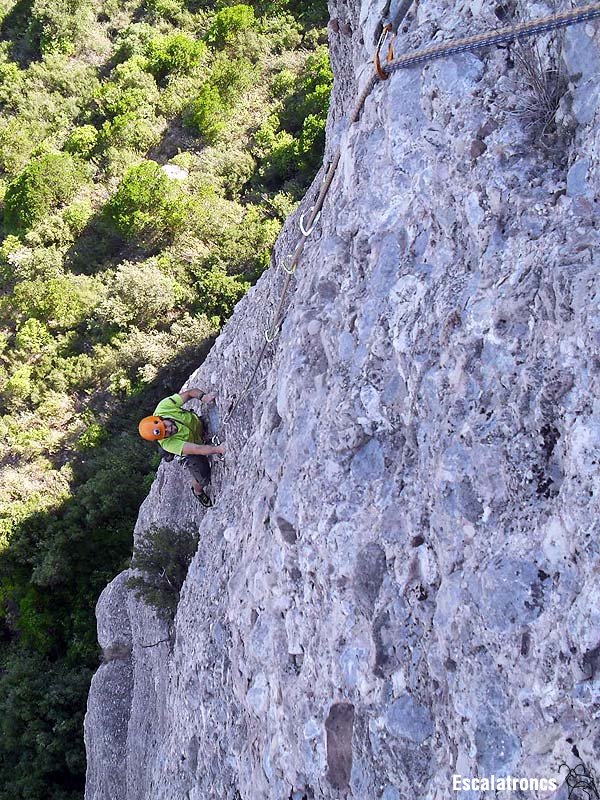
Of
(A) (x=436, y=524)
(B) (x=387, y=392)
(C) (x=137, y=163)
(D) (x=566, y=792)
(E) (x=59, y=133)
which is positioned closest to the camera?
(D) (x=566, y=792)

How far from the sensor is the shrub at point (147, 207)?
14.4 metres

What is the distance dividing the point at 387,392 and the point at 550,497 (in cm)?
134

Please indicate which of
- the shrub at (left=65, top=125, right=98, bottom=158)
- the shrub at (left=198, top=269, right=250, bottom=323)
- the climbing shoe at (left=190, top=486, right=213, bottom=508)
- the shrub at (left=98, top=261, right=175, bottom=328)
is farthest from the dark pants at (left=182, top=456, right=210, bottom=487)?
the shrub at (left=65, top=125, right=98, bottom=158)

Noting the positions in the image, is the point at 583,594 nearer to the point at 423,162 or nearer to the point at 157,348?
the point at 423,162

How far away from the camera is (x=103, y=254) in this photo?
15.2m

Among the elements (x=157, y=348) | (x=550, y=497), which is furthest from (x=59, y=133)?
(x=550, y=497)

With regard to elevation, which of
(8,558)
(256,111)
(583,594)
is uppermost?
(256,111)

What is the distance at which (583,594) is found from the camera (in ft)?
9.46

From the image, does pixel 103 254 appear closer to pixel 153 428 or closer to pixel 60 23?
pixel 60 23

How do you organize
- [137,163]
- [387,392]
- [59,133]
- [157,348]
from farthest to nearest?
[59,133], [137,163], [157,348], [387,392]

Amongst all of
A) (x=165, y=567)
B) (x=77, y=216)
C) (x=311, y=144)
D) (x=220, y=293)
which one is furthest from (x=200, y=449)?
(x=77, y=216)

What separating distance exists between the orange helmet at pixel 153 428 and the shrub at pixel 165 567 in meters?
1.34

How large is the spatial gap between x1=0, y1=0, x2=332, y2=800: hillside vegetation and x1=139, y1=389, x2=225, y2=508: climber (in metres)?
5.03

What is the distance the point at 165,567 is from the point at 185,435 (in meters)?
1.60
